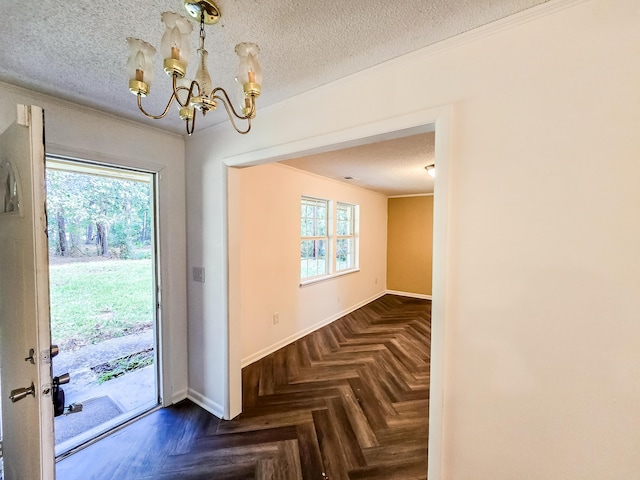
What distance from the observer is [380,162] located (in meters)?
2.98

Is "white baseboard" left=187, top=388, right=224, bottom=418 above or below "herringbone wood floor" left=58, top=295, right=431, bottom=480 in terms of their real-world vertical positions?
above

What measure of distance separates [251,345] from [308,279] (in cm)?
126

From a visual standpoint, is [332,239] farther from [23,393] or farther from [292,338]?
[23,393]

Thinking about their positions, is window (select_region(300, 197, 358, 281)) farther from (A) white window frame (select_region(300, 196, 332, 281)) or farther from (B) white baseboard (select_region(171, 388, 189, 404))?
(B) white baseboard (select_region(171, 388, 189, 404))

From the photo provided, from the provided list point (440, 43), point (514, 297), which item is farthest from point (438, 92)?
point (514, 297)

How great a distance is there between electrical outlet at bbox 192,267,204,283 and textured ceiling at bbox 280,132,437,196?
160cm

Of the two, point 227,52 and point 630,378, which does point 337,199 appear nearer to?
point 227,52

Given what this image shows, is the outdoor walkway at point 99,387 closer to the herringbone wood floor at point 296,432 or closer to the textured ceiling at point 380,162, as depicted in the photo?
the herringbone wood floor at point 296,432

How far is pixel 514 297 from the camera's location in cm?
101

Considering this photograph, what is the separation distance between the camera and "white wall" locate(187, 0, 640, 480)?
840 millimetres

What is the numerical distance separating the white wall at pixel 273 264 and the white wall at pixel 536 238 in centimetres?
159

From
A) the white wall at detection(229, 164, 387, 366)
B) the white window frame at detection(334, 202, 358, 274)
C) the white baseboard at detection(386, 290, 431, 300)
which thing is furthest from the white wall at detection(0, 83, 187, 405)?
the white baseboard at detection(386, 290, 431, 300)

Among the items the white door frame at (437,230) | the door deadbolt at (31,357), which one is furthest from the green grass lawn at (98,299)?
the white door frame at (437,230)

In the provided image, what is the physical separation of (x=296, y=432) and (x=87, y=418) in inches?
67.1
